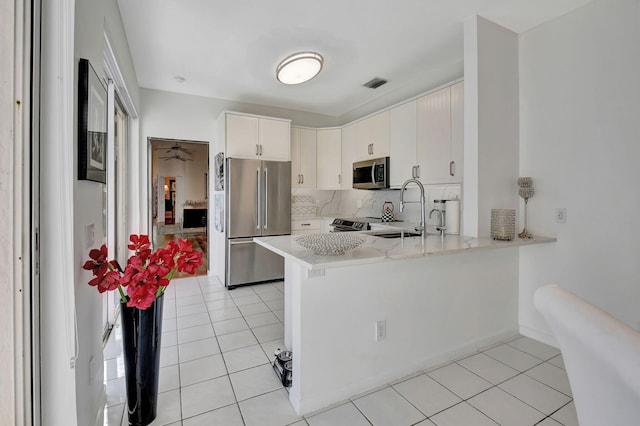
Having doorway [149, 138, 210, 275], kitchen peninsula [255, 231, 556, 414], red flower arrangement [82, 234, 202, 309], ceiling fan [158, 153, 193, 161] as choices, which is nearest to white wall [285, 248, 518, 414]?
kitchen peninsula [255, 231, 556, 414]

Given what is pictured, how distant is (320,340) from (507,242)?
1560mm

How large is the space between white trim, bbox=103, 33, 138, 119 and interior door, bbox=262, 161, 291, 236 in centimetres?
165

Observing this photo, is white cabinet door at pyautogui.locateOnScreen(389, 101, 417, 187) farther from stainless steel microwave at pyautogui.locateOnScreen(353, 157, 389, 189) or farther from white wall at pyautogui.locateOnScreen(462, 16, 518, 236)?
white wall at pyautogui.locateOnScreen(462, 16, 518, 236)

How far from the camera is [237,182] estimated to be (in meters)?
3.86

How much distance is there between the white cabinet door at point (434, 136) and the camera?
2.96 meters

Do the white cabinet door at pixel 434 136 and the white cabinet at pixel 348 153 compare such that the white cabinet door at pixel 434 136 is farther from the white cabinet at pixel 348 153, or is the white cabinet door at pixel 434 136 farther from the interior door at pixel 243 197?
the interior door at pixel 243 197

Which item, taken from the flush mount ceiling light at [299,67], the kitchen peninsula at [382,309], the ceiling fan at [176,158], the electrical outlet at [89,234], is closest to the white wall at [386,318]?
the kitchen peninsula at [382,309]

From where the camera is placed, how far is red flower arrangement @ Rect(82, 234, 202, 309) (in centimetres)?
137

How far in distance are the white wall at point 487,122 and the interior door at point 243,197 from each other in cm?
259

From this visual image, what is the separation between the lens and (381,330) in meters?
→ 1.91

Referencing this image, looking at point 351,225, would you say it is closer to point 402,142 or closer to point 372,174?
point 372,174

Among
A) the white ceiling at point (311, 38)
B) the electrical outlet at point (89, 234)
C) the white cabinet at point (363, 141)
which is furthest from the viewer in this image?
the white cabinet at point (363, 141)

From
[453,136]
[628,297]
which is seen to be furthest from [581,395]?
[453,136]
